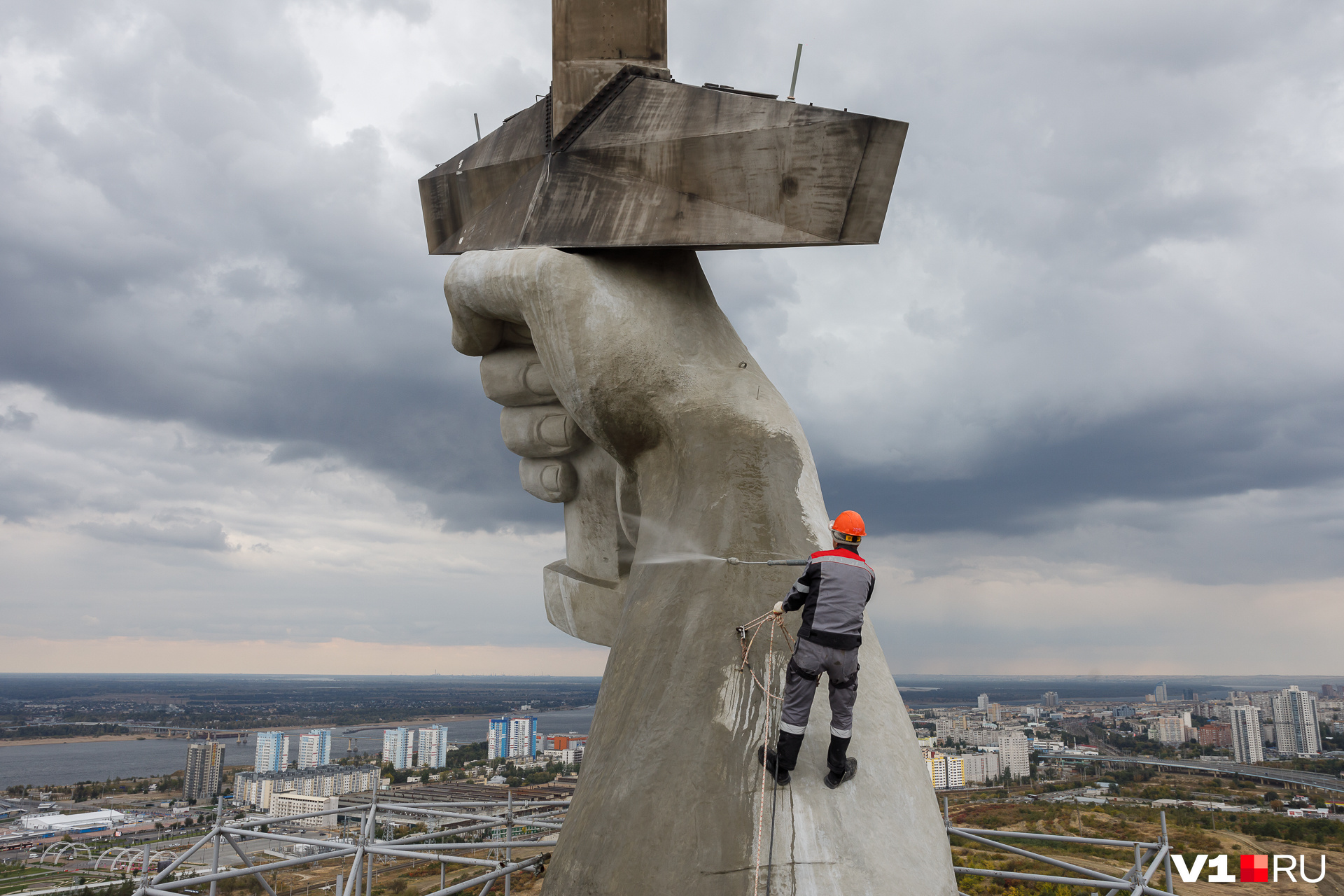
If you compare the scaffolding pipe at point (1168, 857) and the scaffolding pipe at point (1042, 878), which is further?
the scaffolding pipe at point (1168, 857)

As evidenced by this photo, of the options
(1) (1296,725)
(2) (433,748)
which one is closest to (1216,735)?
(1) (1296,725)

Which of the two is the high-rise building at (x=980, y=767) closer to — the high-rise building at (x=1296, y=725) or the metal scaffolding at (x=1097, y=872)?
the high-rise building at (x=1296, y=725)

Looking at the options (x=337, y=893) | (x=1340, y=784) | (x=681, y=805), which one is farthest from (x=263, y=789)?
(x=1340, y=784)

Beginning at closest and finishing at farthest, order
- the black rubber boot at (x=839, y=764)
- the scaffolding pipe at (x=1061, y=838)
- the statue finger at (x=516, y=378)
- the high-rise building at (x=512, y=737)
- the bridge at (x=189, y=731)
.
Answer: the black rubber boot at (x=839, y=764)
the scaffolding pipe at (x=1061, y=838)
the statue finger at (x=516, y=378)
the high-rise building at (x=512, y=737)
the bridge at (x=189, y=731)

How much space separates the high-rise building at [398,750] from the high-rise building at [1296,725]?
41.3 m

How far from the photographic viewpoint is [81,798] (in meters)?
45.9

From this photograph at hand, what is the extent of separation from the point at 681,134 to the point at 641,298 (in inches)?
63.7

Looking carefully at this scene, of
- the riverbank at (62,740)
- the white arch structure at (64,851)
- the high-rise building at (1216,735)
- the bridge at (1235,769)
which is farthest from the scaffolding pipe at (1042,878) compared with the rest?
the riverbank at (62,740)

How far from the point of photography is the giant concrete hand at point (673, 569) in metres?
5.16

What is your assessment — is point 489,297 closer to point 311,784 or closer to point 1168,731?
point 311,784

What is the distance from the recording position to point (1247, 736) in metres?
35.1

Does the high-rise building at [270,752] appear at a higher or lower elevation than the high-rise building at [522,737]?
lower

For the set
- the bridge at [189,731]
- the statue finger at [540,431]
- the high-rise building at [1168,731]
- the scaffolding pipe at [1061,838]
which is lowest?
the bridge at [189,731]

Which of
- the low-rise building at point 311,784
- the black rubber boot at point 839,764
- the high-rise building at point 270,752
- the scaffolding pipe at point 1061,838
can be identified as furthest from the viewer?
the high-rise building at point 270,752
